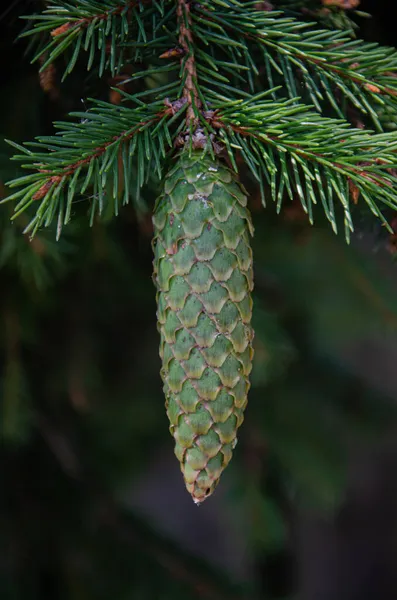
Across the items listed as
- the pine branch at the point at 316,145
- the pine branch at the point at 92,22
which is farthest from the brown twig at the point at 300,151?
the pine branch at the point at 92,22

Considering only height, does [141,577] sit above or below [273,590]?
above

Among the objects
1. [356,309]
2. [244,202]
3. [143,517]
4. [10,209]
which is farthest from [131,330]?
[244,202]

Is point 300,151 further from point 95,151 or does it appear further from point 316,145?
point 95,151

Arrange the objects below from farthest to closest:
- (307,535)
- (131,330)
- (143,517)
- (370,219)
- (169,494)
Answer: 1. (169,494)
2. (307,535)
3. (131,330)
4. (143,517)
5. (370,219)

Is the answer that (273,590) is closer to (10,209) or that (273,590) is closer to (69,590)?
(69,590)

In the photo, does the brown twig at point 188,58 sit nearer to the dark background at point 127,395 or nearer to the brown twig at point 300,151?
the brown twig at point 300,151

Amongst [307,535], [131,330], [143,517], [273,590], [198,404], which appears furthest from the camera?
[307,535]
